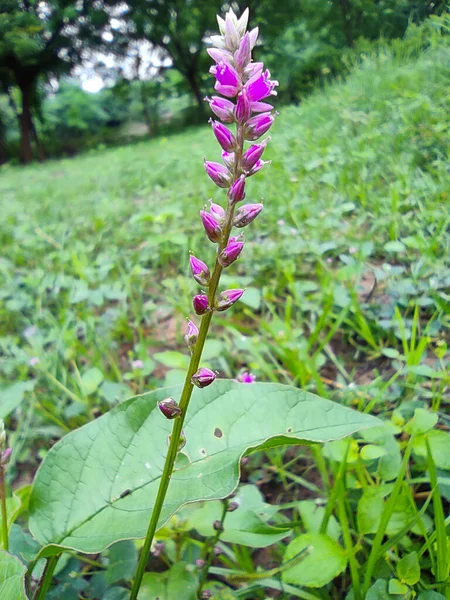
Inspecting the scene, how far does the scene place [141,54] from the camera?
10.7m

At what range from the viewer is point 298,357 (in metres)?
1.35

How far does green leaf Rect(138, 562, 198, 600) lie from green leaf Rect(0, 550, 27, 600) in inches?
11.3

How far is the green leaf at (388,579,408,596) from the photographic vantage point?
0.70 metres

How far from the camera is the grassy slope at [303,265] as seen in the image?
143 cm

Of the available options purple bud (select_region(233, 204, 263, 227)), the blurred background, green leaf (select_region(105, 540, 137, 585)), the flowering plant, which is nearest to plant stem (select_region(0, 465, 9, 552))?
the flowering plant

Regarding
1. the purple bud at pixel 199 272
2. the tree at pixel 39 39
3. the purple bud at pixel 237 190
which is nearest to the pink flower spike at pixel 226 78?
the purple bud at pixel 237 190

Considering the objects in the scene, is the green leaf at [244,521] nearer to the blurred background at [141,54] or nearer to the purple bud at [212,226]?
the purple bud at [212,226]

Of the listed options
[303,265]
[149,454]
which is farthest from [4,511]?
[303,265]

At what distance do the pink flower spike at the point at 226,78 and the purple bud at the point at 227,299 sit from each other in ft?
0.89

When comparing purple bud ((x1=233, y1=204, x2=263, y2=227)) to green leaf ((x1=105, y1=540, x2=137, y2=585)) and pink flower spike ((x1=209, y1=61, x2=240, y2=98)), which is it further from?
green leaf ((x1=105, y1=540, x2=137, y2=585))

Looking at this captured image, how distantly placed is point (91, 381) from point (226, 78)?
1167mm

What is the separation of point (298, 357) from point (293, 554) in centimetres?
64

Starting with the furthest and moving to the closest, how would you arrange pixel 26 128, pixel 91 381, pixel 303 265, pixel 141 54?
1. pixel 26 128
2. pixel 141 54
3. pixel 303 265
4. pixel 91 381

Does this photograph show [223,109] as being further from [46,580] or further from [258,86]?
[46,580]
